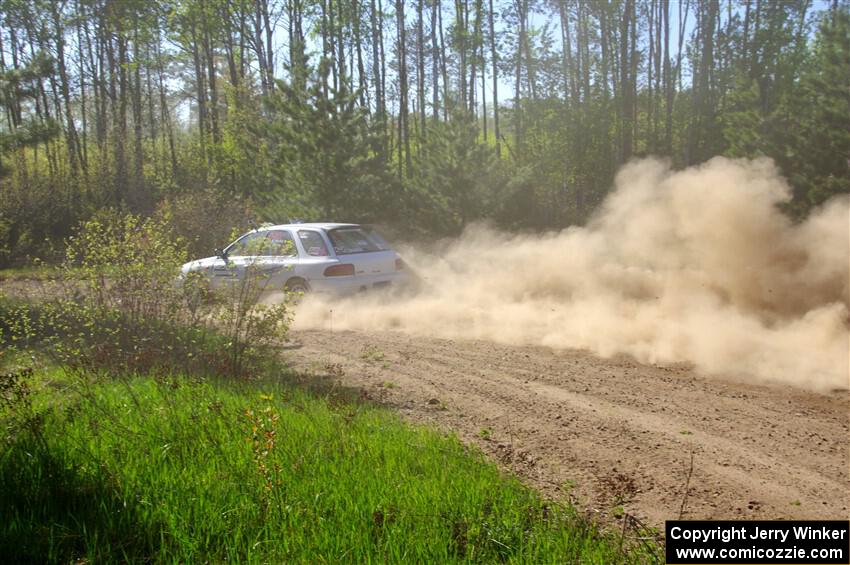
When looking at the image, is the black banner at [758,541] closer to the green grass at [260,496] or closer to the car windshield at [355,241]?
the green grass at [260,496]

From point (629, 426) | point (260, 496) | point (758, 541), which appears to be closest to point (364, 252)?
point (629, 426)

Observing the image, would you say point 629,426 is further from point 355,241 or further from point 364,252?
point 355,241

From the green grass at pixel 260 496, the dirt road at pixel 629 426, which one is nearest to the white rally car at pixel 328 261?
the dirt road at pixel 629 426

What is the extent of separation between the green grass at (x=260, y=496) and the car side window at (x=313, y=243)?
6.69 m

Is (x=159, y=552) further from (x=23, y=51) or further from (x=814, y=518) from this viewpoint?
(x=23, y=51)

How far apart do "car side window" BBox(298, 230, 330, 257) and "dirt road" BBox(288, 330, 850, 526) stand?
3.51 m

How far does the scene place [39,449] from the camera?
15.2 ft

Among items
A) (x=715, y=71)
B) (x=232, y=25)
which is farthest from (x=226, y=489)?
(x=715, y=71)

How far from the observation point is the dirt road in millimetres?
4344

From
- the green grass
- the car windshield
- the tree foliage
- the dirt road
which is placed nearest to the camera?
the green grass

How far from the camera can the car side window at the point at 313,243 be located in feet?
39.9

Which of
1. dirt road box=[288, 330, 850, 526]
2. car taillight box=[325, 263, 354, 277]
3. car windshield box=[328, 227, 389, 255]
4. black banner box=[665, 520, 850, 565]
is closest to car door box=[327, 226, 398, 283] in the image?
car windshield box=[328, 227, 389, 255]

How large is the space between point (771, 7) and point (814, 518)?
37.7m

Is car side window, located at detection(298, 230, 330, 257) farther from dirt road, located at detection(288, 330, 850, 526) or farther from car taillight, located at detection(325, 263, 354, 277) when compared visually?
dirt road, located at detection(288, 330, 850, 526)
